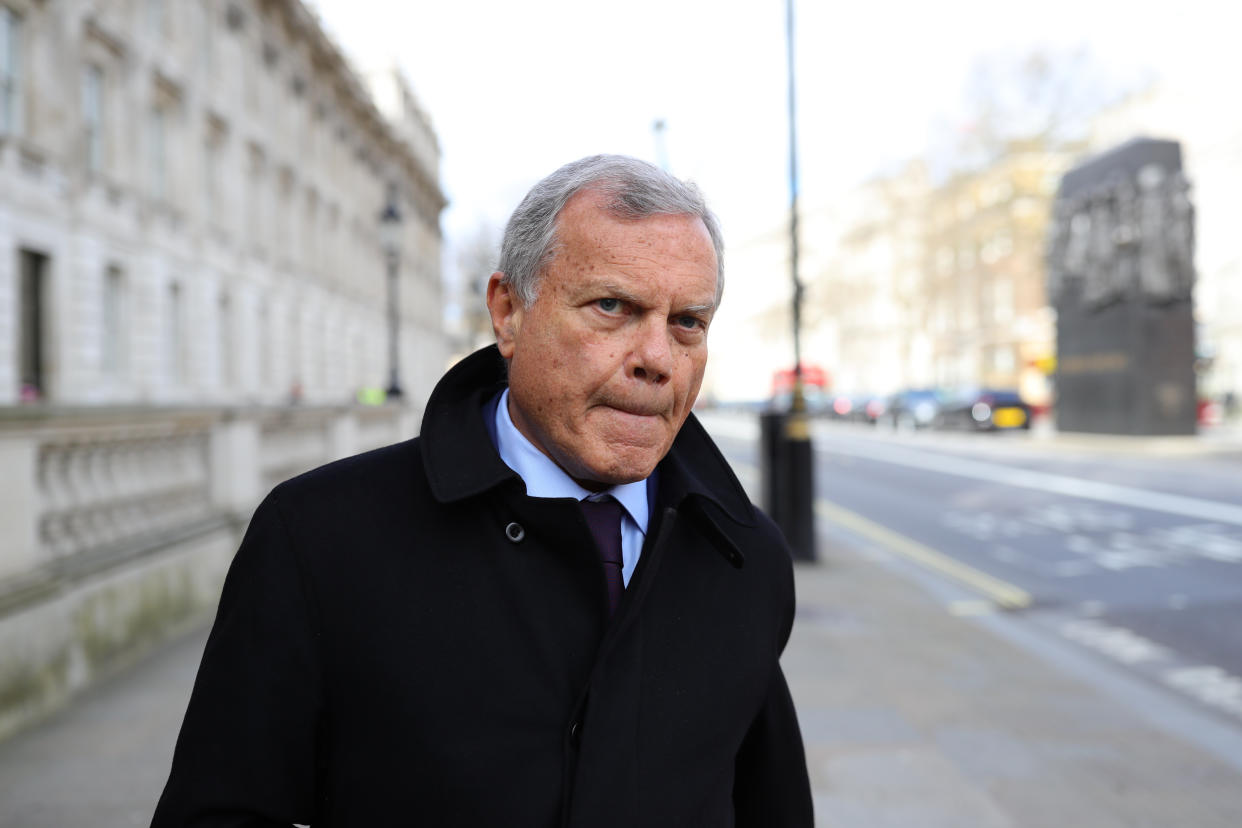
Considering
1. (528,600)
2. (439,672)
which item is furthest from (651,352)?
(439,672)

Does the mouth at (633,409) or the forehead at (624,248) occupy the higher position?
the forehead at (624,248)

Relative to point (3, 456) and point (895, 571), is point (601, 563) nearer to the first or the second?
point (3, 456)

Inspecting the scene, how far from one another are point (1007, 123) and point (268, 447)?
4178cm

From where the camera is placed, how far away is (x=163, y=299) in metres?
23.9

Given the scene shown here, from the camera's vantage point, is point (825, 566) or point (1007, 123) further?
point (1007, 123)

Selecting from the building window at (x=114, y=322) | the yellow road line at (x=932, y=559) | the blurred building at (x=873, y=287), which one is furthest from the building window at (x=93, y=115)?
the blurred building at (x=873, y=287)

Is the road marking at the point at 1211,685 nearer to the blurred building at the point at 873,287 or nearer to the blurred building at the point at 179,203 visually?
the blurred building at the point at 179,203

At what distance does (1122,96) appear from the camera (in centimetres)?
4319

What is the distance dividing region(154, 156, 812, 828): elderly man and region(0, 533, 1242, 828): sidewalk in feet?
9.05

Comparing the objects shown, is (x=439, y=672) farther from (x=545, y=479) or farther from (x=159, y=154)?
(x=159, y=154)

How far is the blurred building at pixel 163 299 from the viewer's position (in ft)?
18.1

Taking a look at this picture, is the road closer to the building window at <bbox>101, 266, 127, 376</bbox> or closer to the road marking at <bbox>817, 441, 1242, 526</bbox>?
the road marking at <bbox>817, 441, 1242, 526</bbox>

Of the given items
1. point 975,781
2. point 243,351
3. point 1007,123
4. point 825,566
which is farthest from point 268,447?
point 1007,123

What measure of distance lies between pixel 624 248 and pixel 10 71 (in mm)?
19765
